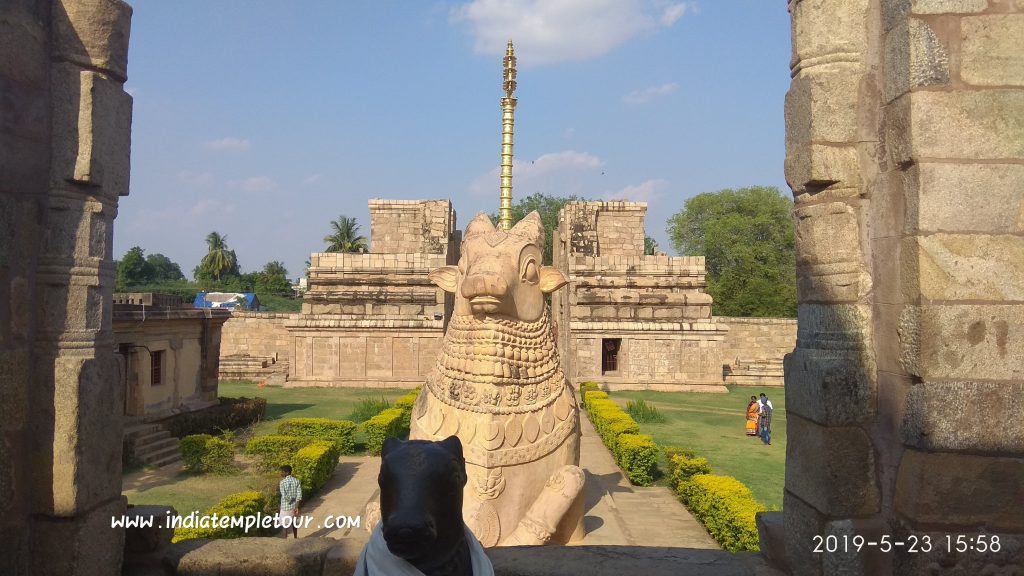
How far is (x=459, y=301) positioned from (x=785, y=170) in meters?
2.42

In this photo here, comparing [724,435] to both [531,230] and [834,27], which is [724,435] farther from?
[834,27]

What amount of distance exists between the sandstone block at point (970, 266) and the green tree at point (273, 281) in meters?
51.8

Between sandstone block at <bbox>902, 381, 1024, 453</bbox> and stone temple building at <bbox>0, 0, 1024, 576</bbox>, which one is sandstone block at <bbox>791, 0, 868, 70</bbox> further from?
sandstone block at <bbox>902, 381, 1024, 453</bbox>

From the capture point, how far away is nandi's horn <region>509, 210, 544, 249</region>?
4.70m

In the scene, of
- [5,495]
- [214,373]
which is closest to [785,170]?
[5,495]

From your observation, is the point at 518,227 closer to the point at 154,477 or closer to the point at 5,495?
the point at 5,495

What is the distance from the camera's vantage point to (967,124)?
232 cm

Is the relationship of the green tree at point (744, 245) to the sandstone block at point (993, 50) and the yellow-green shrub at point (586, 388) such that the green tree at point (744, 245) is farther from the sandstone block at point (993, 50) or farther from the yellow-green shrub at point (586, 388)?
the sandstone block at point (993, 50)

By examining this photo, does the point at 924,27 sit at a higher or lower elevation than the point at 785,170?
higher

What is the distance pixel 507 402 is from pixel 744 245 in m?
35.2

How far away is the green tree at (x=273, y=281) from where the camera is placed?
50688 mm

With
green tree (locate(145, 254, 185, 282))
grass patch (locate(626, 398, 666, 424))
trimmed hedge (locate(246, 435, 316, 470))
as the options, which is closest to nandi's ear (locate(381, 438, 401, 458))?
trimmed hedge (locate(246, 435, 316, 470))

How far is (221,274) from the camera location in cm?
5512

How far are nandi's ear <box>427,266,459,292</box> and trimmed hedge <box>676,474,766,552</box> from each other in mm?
3825
